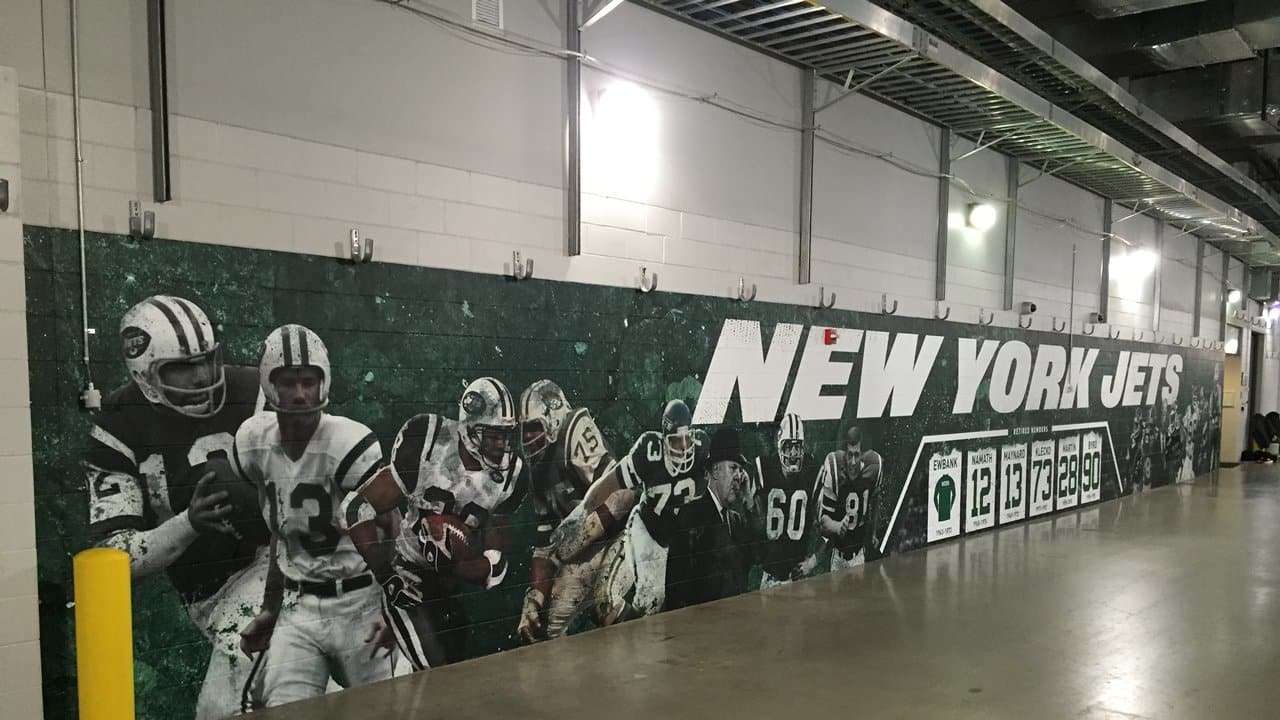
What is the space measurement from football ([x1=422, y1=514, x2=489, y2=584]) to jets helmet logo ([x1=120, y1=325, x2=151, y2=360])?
1544 millimetres

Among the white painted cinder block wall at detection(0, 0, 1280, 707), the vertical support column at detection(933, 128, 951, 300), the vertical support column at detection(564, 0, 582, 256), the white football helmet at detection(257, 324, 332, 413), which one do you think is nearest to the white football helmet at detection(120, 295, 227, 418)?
the white football helmet at detection(257, 324, 332, 413)

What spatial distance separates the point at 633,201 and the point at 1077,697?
3.59 meters

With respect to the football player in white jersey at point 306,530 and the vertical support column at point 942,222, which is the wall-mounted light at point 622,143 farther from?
the vertical support column at point 942,222

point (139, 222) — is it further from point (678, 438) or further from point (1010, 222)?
point (1010, 222)

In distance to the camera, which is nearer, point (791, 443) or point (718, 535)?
point (718, 535)

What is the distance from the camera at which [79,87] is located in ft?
10.8

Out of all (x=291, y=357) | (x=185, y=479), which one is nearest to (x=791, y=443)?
(x=291, y=357)

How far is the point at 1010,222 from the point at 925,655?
5708mm

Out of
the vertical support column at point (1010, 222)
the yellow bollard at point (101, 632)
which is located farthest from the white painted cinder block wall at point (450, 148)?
the vertical support column at point (1010, 222)

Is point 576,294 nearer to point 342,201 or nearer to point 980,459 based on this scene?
point 342,201

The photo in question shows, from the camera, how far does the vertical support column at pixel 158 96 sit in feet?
Result: 11.3

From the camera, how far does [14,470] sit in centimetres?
304

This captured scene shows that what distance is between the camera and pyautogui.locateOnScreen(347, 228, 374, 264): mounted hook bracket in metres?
4.05

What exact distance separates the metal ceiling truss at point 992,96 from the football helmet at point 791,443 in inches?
97.5
